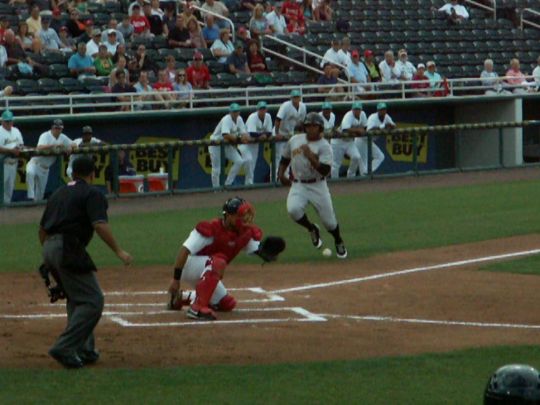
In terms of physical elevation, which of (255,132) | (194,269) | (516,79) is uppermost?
(516,79)

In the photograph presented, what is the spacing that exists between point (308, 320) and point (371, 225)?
26.8ft

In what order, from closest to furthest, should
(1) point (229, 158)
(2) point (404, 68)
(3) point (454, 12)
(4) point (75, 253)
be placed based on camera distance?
(4) point (75, 253) → (1) point (229, 158) → (2) point (404, 68) → (3) point (454, 12)

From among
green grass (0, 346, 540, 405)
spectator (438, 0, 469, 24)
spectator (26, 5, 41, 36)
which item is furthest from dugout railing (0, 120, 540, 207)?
green grass (0, 346, 540, 405)

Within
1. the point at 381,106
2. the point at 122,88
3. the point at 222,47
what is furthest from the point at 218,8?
the point at 122,88

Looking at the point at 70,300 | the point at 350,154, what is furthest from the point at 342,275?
the point at 350,154

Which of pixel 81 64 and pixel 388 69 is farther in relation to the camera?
pixel 388 69

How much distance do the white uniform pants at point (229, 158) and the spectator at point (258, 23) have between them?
14.5 ft

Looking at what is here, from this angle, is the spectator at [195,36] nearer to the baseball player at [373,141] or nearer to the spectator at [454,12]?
the baseball player at [373,141]

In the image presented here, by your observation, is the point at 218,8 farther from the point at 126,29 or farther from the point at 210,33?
the point at 126,29

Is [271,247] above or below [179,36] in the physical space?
below

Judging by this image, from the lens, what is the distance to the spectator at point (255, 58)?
27.2 meters

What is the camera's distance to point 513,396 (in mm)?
3781

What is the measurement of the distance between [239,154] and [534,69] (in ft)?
33.9

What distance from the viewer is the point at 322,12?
30875mm
